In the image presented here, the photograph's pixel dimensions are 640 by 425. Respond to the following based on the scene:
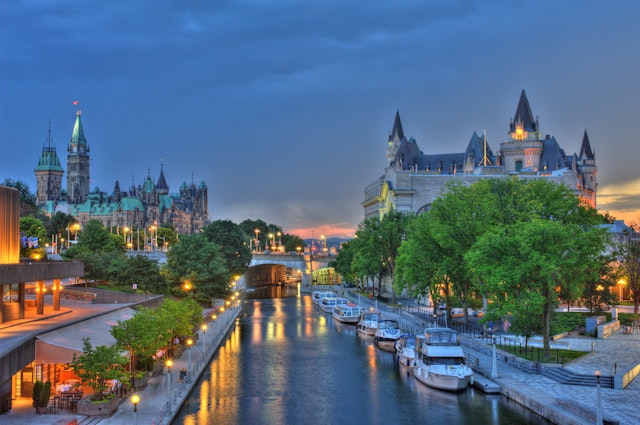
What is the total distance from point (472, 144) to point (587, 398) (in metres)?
153

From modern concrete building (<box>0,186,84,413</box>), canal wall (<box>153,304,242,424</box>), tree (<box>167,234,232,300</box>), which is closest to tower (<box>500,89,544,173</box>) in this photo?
tree (<box>167,234,232,300</box>)

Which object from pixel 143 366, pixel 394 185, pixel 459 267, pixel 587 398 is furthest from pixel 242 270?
pixel 587 398

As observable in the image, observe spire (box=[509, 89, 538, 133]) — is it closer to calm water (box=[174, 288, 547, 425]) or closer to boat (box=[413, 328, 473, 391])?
calm water (box=[174, 288, 547, 425])

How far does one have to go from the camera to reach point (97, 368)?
111 ft

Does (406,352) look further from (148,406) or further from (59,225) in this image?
(59,225)

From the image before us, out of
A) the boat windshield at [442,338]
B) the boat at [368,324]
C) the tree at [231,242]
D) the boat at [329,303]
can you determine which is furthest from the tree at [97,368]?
the tree at [231,242]

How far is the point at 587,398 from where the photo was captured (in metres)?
37.0

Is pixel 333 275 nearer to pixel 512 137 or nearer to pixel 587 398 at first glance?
pixel 512 137

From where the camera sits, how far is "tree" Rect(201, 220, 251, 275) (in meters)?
122

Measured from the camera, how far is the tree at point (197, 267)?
3563 inches

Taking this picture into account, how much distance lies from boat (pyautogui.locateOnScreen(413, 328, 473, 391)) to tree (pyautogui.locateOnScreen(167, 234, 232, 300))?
4600 cm

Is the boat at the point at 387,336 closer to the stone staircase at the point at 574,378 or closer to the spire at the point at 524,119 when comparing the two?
the stone staircase at the point at 574,378

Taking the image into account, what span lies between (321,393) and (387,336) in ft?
73.0

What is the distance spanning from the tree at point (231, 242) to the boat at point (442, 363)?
74377mm
